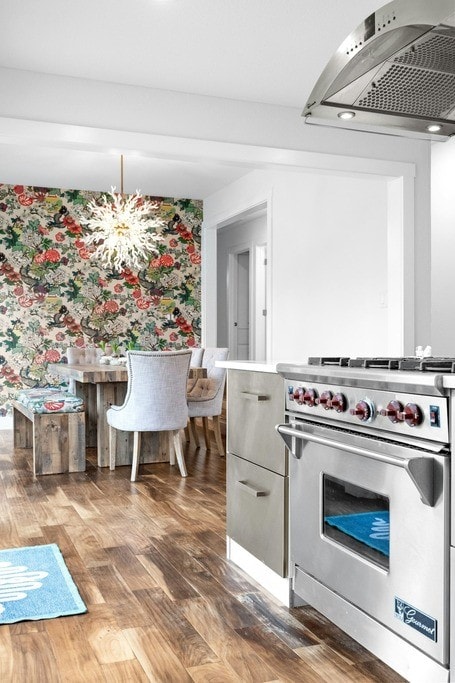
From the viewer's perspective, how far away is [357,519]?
74.2 inches

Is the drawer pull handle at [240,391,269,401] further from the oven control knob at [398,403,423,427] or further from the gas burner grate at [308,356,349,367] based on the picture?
the oven control knob at [398,403,423,427]

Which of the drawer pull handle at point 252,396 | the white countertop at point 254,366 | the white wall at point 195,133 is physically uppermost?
the white wall at point 195,133

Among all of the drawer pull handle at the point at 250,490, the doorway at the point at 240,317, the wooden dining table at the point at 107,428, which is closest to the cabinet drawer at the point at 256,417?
the drawer pull handle at the point at 250,490

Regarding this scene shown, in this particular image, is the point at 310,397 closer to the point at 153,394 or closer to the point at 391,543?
the point at 391,543

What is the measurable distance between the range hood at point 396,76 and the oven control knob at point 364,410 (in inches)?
42.3

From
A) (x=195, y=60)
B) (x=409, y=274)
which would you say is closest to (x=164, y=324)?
(x=409, y=274)

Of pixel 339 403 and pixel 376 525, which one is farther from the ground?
pixel 339 403

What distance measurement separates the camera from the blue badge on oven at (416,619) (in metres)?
1.56

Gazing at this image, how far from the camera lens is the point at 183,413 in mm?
4605

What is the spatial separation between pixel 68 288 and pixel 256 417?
211 inches

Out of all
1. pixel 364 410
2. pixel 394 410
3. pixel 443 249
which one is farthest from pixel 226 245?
pixel 394 410

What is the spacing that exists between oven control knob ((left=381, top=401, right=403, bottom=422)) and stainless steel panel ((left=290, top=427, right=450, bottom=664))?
0.26ft

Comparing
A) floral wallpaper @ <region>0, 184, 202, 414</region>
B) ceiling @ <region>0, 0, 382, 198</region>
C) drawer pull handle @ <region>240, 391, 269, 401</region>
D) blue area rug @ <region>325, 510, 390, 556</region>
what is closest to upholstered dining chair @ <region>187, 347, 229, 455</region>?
ceiling @ <region>0, 0, 382, 198</region>

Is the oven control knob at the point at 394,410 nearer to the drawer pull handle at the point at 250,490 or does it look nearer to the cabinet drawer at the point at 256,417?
the cabinet drawer at the point at 256,417
